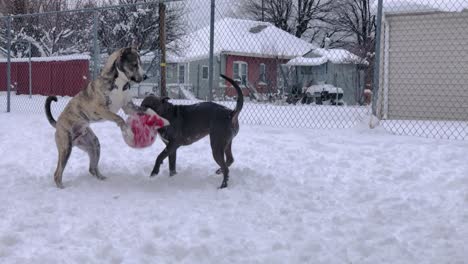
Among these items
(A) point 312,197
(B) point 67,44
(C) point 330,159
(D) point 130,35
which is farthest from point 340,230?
(B) point 67,44

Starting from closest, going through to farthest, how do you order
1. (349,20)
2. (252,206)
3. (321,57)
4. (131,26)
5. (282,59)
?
(252,206), (131,26), (282,59), (321,57), (349,20)

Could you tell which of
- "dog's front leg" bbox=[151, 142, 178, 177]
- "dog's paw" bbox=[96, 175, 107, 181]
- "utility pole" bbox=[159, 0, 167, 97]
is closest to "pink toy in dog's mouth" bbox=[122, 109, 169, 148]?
"dog's front leg" bbox=[151, 142, 178, 177]

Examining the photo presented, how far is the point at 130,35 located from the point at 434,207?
54.4 feet

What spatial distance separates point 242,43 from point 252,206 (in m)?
23.4

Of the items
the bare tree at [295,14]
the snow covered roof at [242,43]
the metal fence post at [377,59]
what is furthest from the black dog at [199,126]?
the bare tree at [295,14]

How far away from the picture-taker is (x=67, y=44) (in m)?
23.8

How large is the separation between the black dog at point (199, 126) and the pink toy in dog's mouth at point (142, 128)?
0.09 m

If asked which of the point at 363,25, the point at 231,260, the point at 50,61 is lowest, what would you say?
the point at 231,260

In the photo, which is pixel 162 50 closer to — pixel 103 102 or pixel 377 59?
pixel 377 59

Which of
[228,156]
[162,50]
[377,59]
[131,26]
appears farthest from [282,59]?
[228,156]

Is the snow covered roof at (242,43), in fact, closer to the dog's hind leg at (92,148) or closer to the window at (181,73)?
the window at (181,73)

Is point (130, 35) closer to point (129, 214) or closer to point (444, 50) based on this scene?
point (444, 50)

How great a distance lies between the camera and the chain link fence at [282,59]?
10.1 meters

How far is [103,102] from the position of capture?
15.5ft
